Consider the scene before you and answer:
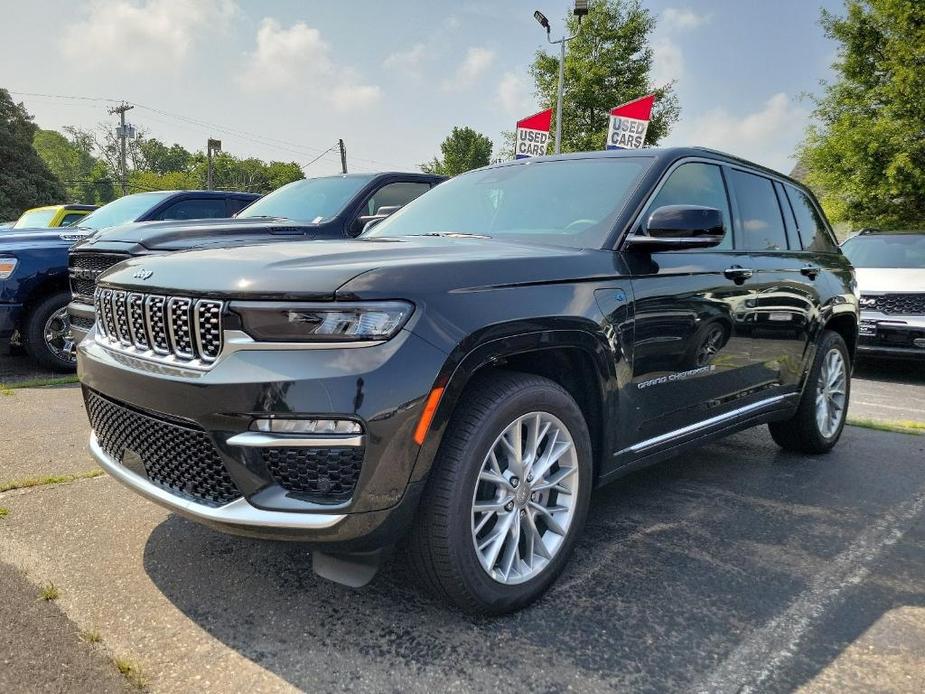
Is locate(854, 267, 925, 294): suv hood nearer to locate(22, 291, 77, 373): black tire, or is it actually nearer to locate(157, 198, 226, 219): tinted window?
locate(157, 198, 226, 219): tinted window

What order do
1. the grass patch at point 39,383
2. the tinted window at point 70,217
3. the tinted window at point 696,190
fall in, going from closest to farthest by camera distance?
the tinted window at point 696,190
the grass patch at point 39,383
the tinted window at point 70,217

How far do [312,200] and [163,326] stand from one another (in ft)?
14.8

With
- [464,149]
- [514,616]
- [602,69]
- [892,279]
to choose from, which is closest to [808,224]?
[514,616]

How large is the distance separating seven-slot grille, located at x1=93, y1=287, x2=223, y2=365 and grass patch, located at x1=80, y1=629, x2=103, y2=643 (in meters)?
0.88

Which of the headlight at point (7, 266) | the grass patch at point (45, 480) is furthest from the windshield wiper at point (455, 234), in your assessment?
the headlight at point (7, 266)

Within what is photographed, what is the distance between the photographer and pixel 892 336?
7742 mm

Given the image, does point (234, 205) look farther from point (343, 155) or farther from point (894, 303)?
point (343, 155)

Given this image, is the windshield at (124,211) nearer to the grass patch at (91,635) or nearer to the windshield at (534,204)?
the windshield at (534,204)

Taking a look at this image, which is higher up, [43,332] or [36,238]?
[36,238]

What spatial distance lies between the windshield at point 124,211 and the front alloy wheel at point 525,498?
620 centimetres

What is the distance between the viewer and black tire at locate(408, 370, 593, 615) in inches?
85.0

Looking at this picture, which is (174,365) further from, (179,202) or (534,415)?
(179,202)

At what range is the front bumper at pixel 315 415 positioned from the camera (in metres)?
1.96

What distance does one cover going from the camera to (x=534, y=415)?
241 centimetres
